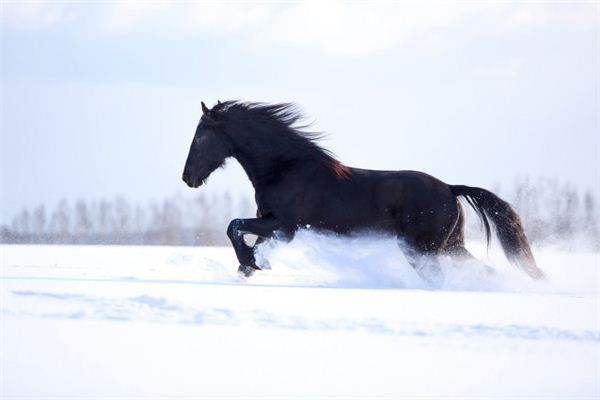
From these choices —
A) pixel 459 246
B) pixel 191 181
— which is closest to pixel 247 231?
pixel 191 181

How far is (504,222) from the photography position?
10.3m

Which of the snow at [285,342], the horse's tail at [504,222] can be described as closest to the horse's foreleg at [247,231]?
the snow at [285,342]

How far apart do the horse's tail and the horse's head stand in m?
2.72

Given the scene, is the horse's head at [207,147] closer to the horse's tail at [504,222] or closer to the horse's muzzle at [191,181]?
Result: the horse's muzzle at [191,181]

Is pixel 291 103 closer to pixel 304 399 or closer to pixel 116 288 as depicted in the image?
pixel 116 288

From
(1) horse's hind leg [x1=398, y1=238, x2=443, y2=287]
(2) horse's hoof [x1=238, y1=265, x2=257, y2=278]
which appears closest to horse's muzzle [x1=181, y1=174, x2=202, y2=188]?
(2) horse's hoof [x1=238, y1=265, x2=257, y2=278]

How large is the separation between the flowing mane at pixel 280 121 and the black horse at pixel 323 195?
1 cm

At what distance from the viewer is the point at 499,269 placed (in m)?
10.8

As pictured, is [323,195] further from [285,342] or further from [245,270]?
[285,342]

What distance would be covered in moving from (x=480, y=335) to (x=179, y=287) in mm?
3239

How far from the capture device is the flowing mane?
34.0 feet

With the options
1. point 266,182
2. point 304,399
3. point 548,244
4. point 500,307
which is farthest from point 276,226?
point 548,244

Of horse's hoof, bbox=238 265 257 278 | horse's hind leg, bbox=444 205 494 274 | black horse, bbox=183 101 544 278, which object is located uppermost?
black horse, bbox=183 101 544 278

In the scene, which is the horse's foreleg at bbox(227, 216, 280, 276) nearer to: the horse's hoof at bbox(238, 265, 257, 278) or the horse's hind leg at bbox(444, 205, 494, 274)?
the horse's hoof at bbox(238, 265, 257, 278)
